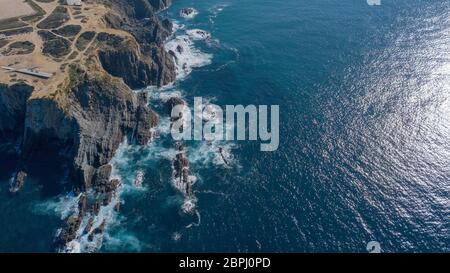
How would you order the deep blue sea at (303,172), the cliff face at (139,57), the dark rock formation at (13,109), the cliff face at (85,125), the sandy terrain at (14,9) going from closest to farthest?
the deep blue sea at (303,172) < the cliff face at (85,125) < the dark rock formation at (13,109) < the cliff face at (139,57) < the sandy terrain at (14,9)

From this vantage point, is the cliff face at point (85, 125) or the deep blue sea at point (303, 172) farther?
Answer: the cliff face at point (85, 125)

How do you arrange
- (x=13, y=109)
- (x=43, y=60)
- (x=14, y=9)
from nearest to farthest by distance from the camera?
(x=13, y=109)
(x=43, y=60)
(x=14, y=9)

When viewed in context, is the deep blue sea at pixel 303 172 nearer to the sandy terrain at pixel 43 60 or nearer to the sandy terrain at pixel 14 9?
the sandy terrain at pixel 43 60

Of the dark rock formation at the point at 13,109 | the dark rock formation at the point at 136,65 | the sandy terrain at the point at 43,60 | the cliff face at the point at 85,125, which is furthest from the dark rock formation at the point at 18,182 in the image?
the dark rock formation at the point at 136,65

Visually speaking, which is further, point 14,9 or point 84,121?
point 14,9

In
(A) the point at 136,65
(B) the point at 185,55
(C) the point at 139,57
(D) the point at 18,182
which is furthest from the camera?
(B) the point at 185,55

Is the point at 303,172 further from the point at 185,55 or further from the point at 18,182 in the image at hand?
the point at 18,182

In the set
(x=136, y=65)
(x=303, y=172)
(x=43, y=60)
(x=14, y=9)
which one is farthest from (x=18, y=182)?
(x=14, y=9)
